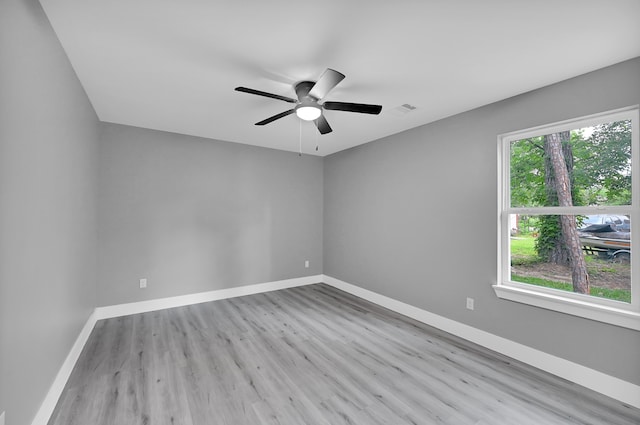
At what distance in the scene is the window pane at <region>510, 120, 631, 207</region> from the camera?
2109 millimetres

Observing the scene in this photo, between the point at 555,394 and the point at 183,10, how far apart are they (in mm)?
3691

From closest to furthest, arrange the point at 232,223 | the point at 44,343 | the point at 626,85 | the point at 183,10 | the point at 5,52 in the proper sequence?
the point at 5,52 < the point at 183,10 < the point at 44,343 < the point at 626,85 < the point at 232,223

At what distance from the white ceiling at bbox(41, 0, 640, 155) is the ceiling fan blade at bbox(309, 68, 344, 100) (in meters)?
0.21

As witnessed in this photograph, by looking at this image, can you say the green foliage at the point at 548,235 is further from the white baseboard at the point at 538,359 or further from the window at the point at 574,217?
the white baseboard at the point at 538,359

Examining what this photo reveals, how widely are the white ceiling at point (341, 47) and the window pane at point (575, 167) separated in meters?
0.52

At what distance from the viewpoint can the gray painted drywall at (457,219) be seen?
2.12 m

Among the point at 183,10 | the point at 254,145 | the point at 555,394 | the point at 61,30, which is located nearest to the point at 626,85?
the point at 555,394

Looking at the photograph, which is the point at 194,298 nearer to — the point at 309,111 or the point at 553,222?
the point at 309,111

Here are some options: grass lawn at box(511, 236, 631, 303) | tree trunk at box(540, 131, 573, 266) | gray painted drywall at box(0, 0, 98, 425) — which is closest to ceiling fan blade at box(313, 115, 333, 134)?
gray painted drywall at box(0, 0, 98, 425)

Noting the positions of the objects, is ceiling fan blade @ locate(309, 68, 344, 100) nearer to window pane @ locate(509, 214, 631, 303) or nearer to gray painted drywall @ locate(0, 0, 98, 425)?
gray painted drywall @ locate(0, 0, 98, 425)

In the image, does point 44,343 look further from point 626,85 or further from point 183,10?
point 626,85

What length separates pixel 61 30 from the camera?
5.65 ft

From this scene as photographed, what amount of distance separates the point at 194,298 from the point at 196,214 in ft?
4.12

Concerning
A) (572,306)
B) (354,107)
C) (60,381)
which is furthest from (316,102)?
(60,381)
